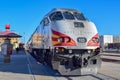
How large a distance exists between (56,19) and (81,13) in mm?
1847

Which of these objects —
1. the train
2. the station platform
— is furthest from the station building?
the train

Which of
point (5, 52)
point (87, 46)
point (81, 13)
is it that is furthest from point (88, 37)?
point (5, 52)

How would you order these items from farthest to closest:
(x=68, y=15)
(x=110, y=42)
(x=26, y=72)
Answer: (x=110, y=42) → (x=26, y=72) → (x=68, y=15)

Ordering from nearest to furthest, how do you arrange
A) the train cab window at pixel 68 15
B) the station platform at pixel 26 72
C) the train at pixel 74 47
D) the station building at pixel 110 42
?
the train at pixel 74 47 < the station platform at pixel 26 72 < the train cab window at pixel 68 15 < the station building at pixel 110 42

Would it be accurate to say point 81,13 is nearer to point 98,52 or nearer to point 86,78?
point 98,52

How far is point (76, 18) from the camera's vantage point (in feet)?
49.6

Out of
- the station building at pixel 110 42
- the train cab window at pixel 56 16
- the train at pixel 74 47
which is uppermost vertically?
the station building at pixel 110 42

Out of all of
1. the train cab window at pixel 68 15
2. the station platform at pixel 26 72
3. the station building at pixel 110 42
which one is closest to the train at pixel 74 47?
the train cab window at pixel 68 15

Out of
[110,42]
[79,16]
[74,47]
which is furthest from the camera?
[110,42]

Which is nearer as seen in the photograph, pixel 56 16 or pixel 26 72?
pixel 56 16

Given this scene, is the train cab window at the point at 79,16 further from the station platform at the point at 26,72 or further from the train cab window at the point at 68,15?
the station platform at the point at 26,72

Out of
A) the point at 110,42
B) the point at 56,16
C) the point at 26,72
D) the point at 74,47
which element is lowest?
the point at 26,72

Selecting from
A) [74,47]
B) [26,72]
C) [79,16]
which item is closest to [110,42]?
[79,16]

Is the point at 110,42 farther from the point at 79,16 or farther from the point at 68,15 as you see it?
the point at 68,15
